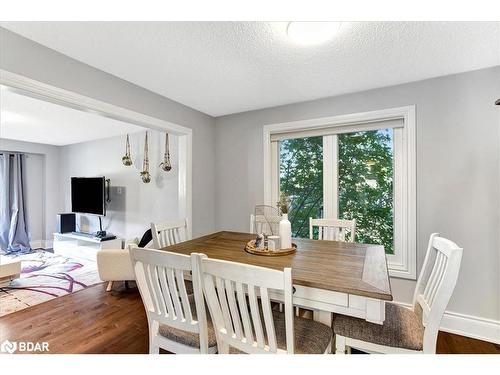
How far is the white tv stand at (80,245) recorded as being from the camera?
4.23m

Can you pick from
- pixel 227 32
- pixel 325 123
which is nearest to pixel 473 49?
pixel 325 123

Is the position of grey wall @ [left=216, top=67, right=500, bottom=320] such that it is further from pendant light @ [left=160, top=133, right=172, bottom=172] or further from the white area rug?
the white area rug

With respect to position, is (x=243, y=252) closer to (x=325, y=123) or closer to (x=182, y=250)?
(x=182, y=250)

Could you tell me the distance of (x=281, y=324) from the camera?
1308 mm

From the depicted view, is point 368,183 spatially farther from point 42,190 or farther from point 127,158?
point 42,190

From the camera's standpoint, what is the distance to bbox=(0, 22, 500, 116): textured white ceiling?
1.46 metres

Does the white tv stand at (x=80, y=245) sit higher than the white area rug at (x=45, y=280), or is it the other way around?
the white tv stand at (x=80, y=245)

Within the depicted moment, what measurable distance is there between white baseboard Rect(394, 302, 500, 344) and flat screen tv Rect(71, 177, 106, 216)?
4.93 meters

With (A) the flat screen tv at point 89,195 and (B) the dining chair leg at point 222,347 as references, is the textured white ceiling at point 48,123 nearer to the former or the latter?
(A) the flat screen tv at point 89,195

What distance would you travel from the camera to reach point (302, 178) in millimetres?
2859

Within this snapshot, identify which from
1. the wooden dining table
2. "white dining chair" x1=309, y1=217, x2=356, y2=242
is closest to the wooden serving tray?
the wooden dining table

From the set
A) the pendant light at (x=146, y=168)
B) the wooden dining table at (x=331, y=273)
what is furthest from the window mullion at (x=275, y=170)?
the pendant light at (x=146, y=168)

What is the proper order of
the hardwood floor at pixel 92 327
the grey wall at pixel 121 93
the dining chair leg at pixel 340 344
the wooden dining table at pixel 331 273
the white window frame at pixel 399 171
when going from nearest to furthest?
the wooden dining table at pixel 331 273, the dining chair leg at pixel 340 344, the grey wall at pixel 121 93, the hardwood floor at pixel 92 327, the white window frame at pixel 399 171

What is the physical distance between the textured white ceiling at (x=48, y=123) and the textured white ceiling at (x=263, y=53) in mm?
1484
